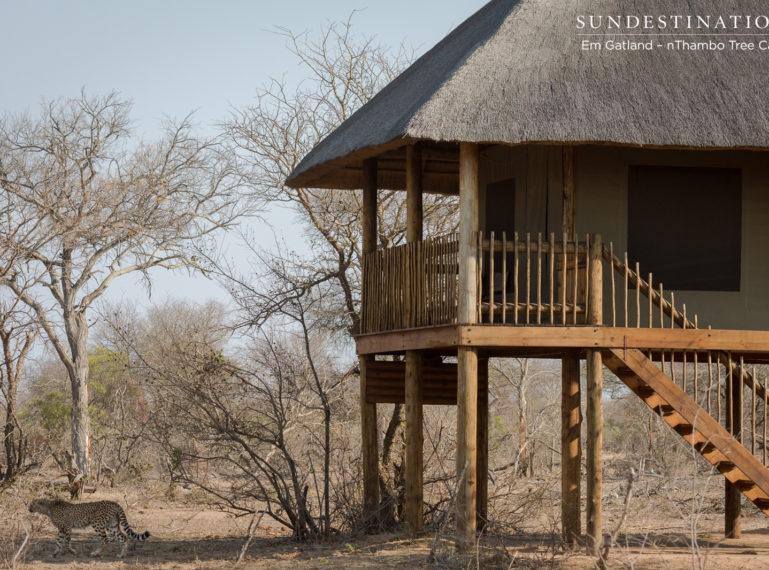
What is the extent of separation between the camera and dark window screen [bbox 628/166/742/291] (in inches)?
484

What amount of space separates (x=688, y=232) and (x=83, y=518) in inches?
328

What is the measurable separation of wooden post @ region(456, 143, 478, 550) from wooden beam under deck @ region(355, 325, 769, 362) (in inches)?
7.8

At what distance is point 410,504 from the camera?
12.7 metres

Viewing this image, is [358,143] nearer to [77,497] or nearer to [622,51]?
[622,51]

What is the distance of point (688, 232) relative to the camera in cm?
1229

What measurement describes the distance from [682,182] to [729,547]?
4.55 meters

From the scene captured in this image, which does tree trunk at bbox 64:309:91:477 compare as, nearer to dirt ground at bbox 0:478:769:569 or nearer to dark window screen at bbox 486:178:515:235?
dirt ground at bbox 0:478:769:569

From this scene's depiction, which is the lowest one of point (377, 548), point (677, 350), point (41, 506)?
point (377, 548)

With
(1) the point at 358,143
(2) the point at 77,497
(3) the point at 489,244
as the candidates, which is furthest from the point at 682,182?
(2) the point at 77,497

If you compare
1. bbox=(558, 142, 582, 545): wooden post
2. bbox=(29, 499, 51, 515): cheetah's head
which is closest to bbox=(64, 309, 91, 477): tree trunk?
bbox=(29, 499, 51, 515): cheetah's head

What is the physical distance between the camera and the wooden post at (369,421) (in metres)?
14.1

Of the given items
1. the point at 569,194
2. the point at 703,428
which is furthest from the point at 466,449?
the point at 569,194

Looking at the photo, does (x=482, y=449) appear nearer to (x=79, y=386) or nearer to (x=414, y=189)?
(x=414, y=189)

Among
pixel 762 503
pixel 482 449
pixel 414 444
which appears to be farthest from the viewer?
pixel 482 449
